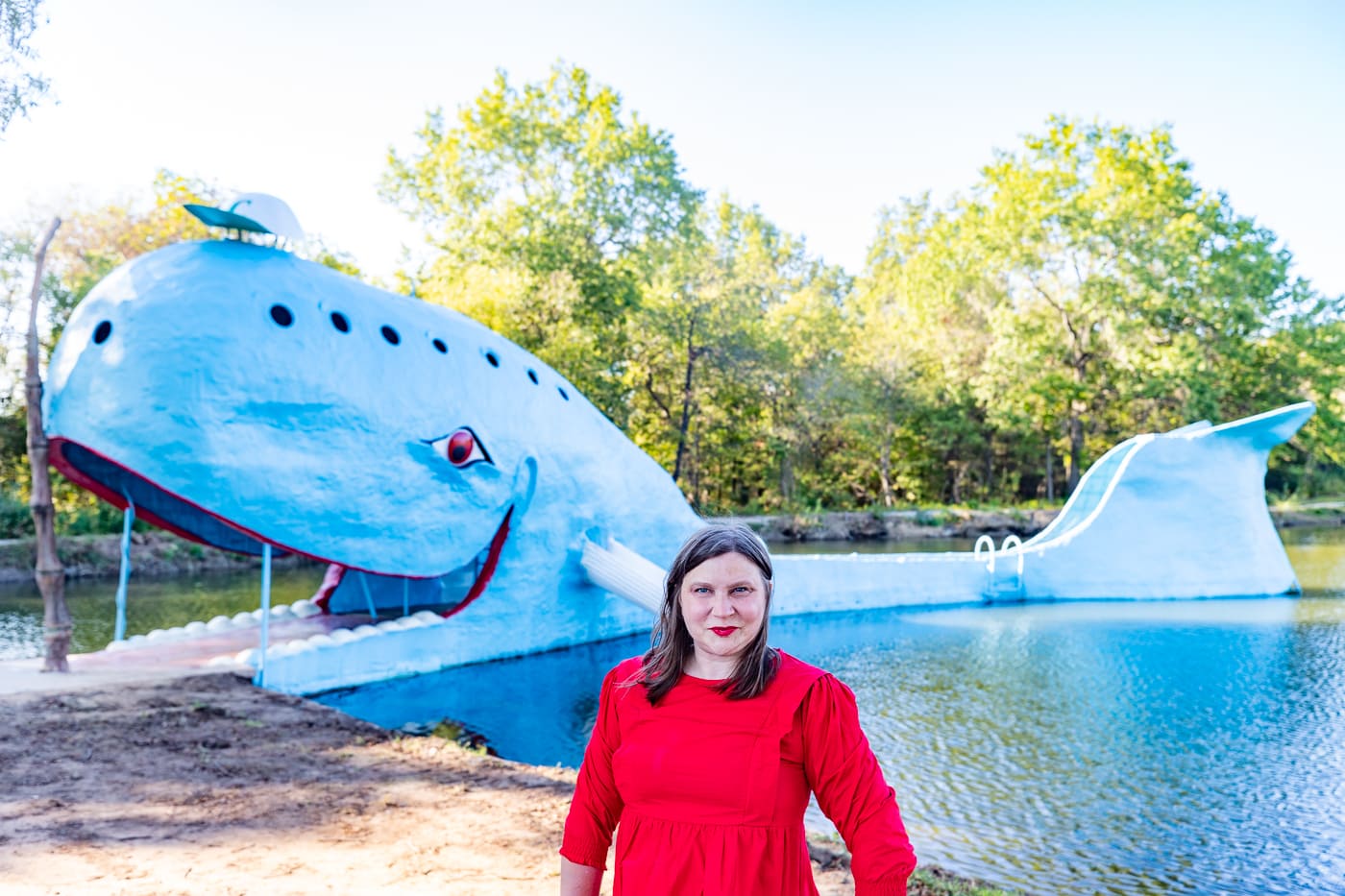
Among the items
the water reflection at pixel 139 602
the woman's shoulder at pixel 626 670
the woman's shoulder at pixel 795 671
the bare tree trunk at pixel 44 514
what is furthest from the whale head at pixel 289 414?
the woman's shoulder at pixel 795 671

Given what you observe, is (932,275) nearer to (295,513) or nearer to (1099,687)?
(1099,687)

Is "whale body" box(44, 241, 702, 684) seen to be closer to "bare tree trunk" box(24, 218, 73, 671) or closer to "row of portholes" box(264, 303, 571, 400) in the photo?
"row of portholes" box(264, 303, 571, 400)

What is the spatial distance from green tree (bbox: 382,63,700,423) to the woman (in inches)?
845

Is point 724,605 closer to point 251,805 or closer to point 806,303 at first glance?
point 251,805

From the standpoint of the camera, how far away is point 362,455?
9133 millimetres

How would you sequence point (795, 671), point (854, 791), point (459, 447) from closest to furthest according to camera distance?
point (854, 791)
point (795, 671)
point (459, 447)

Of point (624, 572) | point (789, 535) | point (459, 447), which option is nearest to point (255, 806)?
point (459, 447)

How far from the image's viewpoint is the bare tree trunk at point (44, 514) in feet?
25.8

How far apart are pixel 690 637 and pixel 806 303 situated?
33531mm

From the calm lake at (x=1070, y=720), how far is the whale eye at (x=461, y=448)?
2184mm

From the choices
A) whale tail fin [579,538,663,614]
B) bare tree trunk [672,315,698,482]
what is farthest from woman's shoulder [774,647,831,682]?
bare tree trunk [672,315,698,482]

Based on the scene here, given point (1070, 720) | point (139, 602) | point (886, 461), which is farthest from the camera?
point (886, 461)

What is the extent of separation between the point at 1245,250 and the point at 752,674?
33.0 metres

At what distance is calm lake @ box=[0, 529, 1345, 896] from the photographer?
18.8 ft
